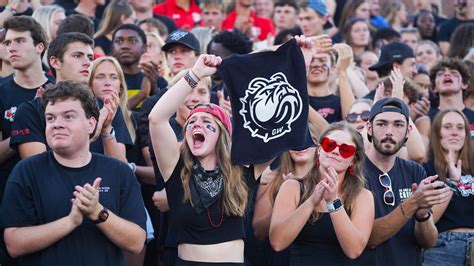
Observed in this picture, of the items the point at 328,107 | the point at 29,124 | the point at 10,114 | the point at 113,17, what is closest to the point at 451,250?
the point at 328,107

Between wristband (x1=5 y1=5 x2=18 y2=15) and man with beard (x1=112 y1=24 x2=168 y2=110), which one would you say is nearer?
wristband (x1=5 y1=5 x2=18 y2=15)

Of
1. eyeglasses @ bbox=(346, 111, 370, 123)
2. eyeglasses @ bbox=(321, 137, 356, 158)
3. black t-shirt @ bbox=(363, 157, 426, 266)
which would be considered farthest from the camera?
eyeglasses @ bbox=(346, 111, 370, 123)

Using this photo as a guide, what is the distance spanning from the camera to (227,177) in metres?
6.74

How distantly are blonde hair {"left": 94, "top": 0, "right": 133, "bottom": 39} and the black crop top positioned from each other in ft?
14.7

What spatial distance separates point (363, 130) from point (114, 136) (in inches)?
88.7

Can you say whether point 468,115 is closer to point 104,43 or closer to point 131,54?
point 131,54

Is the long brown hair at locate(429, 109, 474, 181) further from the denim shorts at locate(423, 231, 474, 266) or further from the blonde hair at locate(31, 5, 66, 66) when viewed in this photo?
the blonde hair at locate(31, 5, 66, 66)

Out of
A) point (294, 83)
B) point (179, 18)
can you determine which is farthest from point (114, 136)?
point (179, 18)

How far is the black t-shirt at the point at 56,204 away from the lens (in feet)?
19.8

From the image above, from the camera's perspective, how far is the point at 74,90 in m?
6.27

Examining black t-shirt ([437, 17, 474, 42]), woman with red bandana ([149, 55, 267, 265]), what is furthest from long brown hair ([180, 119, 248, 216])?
black t-shirt ([437, 17, 474, 42])

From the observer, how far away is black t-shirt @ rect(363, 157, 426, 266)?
7.39 meters

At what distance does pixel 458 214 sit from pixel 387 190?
1.11 meters

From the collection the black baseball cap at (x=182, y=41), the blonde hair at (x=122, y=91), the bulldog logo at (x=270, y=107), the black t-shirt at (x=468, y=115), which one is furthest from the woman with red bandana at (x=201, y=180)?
the black t-shirt at (x=468, y=115)
